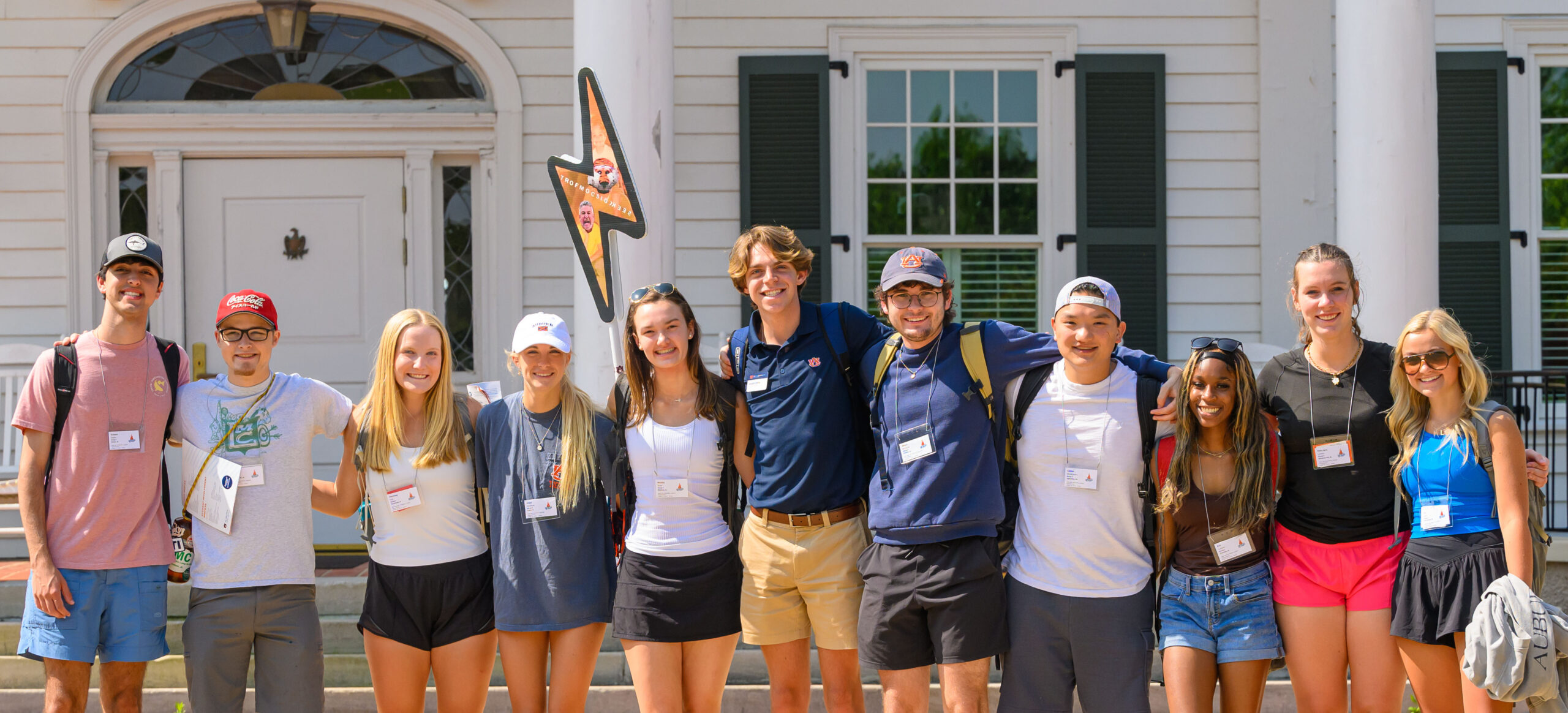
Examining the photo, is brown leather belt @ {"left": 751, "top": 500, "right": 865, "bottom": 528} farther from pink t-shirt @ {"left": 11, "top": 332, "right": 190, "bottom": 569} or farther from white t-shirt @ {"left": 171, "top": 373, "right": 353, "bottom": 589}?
pink t-shirt @ {"left": 11, "top": 332, "right": 190, "bottom": 569}

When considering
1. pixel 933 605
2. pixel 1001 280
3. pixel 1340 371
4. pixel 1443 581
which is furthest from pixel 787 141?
pixel 1443 581

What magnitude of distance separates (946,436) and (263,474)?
6.44 ft

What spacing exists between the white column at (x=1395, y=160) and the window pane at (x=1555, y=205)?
7.27 ft

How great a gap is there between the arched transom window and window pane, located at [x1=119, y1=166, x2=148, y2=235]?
0.42 m

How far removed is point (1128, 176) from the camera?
6566 mm

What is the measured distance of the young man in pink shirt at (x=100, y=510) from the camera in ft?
10.7

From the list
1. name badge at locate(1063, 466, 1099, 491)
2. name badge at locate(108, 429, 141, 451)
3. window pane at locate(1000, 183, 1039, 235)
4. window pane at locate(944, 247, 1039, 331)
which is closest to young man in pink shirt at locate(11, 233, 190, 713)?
name badge at locate(108, 429, 141, 451)

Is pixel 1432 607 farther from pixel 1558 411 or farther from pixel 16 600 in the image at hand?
pixel 16 600

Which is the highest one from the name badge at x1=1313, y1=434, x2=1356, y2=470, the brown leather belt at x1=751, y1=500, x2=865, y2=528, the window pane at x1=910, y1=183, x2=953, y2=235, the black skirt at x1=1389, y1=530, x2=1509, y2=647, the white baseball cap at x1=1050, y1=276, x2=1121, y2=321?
the window pane at x1=910, y1=183, x2=953, y2=235

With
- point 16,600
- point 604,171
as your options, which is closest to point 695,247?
point 604,171

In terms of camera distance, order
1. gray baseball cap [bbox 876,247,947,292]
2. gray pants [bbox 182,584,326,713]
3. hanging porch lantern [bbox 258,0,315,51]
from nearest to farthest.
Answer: gray baseball cap [bbox 876,247,947,292], gray pants [bbox 182,584,326,713], hanging porch lantern [bbox 258,0,315,51]

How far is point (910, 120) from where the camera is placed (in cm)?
664

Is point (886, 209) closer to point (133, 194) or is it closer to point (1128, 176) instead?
point (1128, 176)

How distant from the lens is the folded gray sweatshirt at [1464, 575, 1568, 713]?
2820 millimetres
